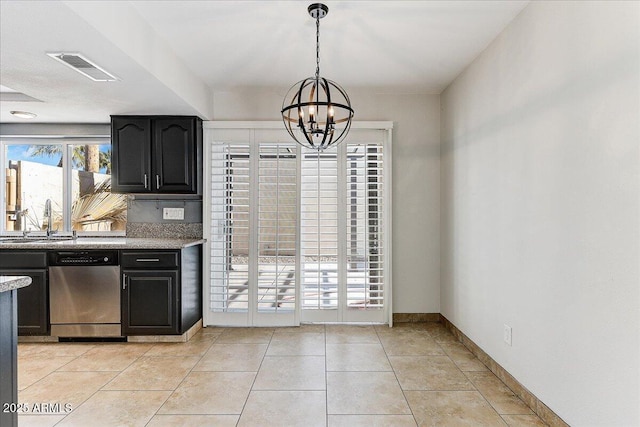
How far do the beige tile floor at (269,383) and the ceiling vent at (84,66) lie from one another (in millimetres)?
2201

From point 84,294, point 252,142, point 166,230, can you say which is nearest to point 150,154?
point 166,230

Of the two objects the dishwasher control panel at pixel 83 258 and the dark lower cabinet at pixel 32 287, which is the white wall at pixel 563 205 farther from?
the dark lower cabinet at pixel 32 287

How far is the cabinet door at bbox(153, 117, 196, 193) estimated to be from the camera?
385 centimetres

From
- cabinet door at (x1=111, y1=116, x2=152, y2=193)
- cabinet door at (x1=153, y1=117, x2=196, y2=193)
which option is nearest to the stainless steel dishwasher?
cabinet door at (x1=111, y1=116, x2=152, y2=193)

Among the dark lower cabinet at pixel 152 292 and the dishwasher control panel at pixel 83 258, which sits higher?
the dishwasher control panel at pixel 83 258

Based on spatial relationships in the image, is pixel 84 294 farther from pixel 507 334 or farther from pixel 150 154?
pixel 507 334

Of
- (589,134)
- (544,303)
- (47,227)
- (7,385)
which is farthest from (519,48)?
(47,227)

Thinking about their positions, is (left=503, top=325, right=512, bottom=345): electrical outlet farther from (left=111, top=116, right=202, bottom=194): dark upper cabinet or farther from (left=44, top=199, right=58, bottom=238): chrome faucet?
(left=44, top=199, right=58, bottom=238): chrome faucet

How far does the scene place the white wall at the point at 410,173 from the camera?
4.20 meters

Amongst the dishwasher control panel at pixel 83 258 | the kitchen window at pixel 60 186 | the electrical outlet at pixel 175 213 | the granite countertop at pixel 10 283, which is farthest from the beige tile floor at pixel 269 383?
the kitchen window at pixel 60 186

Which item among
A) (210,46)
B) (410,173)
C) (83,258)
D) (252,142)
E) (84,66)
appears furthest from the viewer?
(410,173)

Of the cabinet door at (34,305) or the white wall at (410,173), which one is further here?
the white wall at (410,173)

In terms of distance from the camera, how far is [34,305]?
3504 millimetres

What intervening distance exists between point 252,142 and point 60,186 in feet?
7.74
